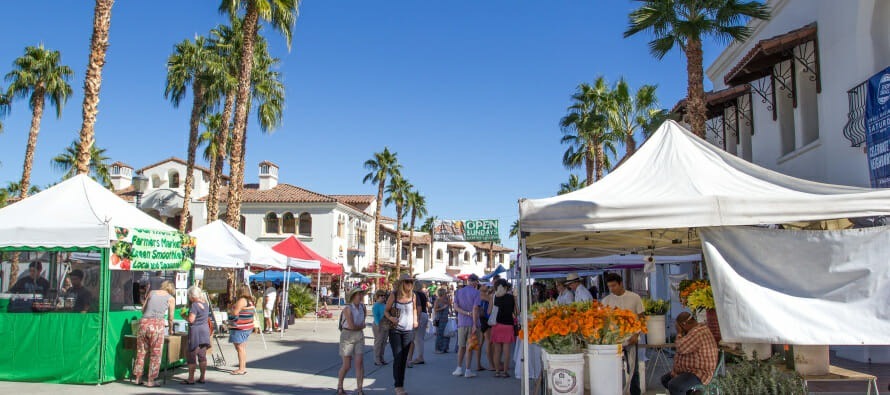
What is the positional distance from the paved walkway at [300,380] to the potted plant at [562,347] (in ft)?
13.3

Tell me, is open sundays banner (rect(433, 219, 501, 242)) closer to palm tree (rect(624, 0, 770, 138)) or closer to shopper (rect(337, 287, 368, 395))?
palm tree (rect(624, 0, 770, 138))

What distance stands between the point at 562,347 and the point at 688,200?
1734mm

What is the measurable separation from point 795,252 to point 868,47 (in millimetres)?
7898

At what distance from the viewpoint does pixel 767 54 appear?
1377 centimetres

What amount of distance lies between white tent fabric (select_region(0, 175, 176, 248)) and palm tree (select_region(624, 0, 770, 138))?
37.9 ft

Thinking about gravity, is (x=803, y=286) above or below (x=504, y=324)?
above

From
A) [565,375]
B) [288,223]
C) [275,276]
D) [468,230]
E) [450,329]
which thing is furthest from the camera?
[468,230]

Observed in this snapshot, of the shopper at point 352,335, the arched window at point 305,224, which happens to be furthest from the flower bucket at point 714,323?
the arched window at point 305,224

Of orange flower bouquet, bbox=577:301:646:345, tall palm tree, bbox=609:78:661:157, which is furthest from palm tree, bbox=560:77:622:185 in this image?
orange flower bouquet, bbox=577:301:646:345

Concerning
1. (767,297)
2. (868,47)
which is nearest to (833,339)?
(767,297)

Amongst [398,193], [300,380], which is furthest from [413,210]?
[300,380]

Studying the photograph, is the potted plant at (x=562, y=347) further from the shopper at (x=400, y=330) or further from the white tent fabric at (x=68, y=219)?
the white tent fabric at (x=68, y=219)

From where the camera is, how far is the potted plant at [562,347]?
6023mm

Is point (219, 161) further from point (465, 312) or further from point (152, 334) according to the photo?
point (152, 334)
